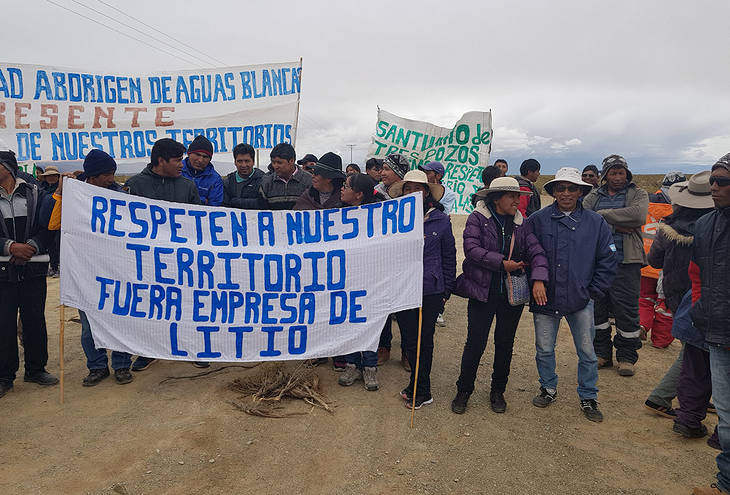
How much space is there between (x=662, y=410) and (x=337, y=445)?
3147mm

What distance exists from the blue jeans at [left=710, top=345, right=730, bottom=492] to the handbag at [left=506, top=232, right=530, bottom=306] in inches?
55.6

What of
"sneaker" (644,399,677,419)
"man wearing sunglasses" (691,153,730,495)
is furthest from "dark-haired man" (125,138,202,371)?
"sneaker" (644,399,677,419)

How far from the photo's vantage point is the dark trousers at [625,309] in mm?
5266

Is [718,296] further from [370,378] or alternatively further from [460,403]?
[370,378]

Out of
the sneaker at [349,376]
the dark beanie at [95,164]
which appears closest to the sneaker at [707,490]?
the sneaker at [349,376]

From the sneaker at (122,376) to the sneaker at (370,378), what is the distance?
261 centimetres

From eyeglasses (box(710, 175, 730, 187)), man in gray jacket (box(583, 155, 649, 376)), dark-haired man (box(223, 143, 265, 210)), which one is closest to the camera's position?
eyeglasses (box(710, 175, 730, 187))

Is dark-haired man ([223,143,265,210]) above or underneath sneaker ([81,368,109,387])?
above

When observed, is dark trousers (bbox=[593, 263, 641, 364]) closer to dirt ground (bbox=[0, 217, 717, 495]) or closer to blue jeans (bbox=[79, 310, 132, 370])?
dirt ground (bbox=[0, 217, 717, 495])

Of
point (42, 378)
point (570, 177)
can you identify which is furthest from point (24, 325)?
point (570, 177)

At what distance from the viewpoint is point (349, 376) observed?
15.9ft

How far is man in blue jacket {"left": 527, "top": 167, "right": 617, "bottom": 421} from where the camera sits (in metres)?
4.11

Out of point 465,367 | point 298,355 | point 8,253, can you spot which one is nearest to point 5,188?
point 8,253

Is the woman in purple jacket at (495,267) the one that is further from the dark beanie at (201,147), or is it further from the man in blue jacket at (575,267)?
the dark beanie at (201,147)
